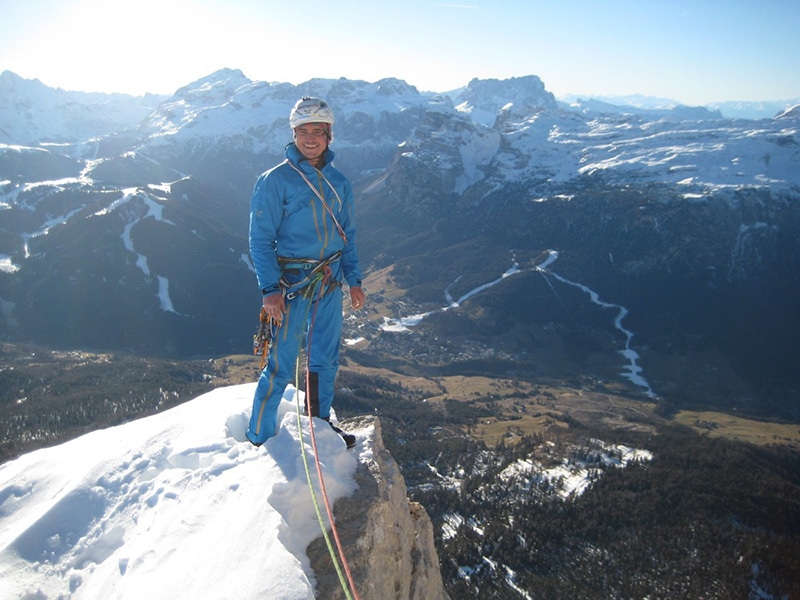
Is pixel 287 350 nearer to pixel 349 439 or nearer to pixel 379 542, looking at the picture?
pixel 349 439

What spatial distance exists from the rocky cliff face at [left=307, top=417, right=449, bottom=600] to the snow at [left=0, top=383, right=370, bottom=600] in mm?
221

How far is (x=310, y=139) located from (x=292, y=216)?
4.37 ft

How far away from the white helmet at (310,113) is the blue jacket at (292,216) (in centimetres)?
48

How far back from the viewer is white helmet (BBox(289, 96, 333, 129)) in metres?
8.66

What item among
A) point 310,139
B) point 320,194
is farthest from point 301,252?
point 310,139

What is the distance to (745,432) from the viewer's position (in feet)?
440

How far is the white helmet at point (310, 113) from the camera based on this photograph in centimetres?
866

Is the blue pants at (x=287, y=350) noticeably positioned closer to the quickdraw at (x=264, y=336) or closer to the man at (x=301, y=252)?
the man at (x=301, y=252)

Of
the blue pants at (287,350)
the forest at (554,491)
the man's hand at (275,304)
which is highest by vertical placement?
the man's hand at (275,304)

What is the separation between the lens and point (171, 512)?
7.79 meters

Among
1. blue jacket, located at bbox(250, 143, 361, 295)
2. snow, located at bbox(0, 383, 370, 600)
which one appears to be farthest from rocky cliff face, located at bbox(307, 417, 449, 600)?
blue jacket, located at bbox(250, 143, 361, 295)

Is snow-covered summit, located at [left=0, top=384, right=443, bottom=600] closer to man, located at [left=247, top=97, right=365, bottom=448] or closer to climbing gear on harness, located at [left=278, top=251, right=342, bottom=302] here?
man, located at [left=247, top=97, right=365, bottom=448]

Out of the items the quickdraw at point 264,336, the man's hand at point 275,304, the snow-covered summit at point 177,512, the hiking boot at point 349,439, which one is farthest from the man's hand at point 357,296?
the hiking boot at point 349,439

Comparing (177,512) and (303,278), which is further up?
(303,278)
